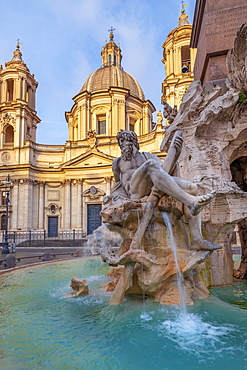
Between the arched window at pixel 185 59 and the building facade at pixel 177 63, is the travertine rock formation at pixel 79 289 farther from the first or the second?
the arched window at pixel 185 59

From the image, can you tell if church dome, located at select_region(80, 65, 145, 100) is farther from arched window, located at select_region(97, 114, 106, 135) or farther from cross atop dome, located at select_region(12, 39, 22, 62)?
cross atop dome, located at select_region(12, 39, 22, 62)

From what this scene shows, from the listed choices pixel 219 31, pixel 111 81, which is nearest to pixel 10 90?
pixel 111 81

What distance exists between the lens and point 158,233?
15.0ft

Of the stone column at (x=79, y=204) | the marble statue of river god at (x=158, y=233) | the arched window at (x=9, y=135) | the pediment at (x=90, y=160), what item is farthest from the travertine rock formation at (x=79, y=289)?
the arched window at (x=9, y=135)

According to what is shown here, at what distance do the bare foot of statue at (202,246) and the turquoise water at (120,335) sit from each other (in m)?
0.80

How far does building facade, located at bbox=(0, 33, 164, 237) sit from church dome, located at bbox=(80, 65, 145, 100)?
1.24 meters

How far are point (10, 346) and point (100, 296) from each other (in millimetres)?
2233

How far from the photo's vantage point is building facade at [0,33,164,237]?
39.3 m

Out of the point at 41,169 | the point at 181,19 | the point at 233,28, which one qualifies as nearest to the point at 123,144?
the point at 233,28

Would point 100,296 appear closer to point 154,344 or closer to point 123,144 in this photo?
point 154,344

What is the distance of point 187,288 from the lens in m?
4.31

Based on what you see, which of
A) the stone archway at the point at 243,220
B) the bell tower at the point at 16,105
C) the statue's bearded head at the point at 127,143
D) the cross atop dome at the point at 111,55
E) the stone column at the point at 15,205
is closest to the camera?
the statue's bearded head at the point at 127,143

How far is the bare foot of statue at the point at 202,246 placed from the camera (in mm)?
4391

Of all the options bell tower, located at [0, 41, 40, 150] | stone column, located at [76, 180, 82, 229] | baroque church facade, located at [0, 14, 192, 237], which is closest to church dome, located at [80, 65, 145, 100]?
baroque church facade, located at [0, 14, 192, 237]
